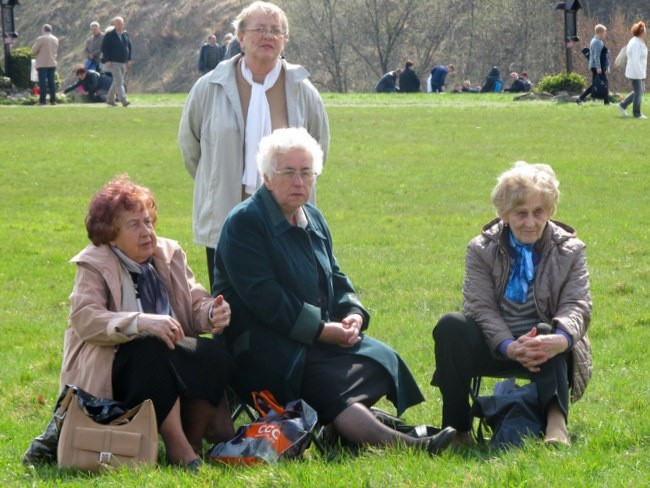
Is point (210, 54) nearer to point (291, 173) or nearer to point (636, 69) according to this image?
point (636, 69)

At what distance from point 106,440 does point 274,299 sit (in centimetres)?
99

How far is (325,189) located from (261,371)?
10.4 metres

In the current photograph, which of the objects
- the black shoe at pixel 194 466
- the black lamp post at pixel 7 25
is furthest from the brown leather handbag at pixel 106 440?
the black lamp post at pixel 7 25

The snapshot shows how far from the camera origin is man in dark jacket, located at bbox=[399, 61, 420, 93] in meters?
43.8

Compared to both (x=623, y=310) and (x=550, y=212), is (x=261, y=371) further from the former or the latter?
(x=623, y=310)

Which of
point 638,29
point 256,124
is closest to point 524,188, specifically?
point 256,124

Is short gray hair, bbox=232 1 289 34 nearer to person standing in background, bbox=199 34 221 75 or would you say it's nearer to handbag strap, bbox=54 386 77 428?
handbag strap, bbox=54 386 77 428

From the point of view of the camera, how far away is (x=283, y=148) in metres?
5.50

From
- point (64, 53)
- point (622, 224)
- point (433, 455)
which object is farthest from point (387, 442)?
point (64, 53)

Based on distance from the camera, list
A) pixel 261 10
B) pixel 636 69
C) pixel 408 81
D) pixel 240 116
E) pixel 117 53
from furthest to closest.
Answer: pixel 408 81 → pixel 117 53 → pixel 636 69 → pixel 240 116 → pixel 261 10

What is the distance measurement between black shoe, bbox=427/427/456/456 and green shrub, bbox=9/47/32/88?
3086cm

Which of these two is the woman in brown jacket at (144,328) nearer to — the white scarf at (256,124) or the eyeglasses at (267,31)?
the white scarf at (256,124)

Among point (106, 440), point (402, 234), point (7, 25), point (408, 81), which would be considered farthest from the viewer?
point (408, 81)

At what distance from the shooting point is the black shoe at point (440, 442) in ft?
16.4
